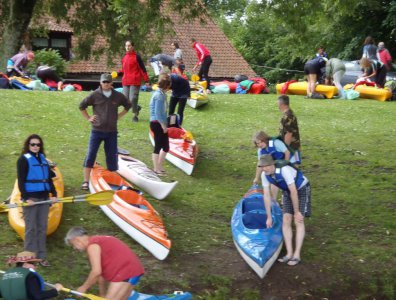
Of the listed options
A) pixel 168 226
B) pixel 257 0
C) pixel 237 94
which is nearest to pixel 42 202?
pixel 168 226

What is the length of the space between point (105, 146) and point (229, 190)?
7.91ft

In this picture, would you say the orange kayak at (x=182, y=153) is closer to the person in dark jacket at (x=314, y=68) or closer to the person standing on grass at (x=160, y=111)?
the person standing on grass at (x=160, y=111)

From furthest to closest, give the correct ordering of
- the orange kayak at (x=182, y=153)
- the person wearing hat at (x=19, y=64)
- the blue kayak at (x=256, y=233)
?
the person wearing hat at (x=19, y=64)
the orange kayak at (x=182, y=153)
the blue kayak at (x=256, y=233)

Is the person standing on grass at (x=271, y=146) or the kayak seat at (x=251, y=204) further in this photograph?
the kayak seat at (x=251, y=204)

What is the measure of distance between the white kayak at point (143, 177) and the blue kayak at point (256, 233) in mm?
1199

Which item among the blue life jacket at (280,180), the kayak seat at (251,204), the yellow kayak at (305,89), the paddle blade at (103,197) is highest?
the yellow kayak at (305,89)

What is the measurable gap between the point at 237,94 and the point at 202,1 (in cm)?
812

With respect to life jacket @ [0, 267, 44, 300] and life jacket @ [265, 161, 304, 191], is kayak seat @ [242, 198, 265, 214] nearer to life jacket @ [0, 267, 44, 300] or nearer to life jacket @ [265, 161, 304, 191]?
life jacket @ [265, 161, 304, 191]

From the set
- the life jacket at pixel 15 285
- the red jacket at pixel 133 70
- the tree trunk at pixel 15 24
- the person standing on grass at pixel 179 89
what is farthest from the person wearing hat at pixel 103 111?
the tree trunk at pixel 15 24

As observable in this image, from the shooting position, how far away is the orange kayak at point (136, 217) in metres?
9.15

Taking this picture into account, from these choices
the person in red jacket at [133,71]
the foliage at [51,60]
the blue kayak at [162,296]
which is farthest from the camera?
the foliage at [51,60]

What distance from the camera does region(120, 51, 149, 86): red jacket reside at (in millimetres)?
14767

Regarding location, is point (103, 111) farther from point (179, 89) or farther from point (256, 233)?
point (179, 89)

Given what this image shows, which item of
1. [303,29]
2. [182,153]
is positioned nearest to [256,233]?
[182,153]
